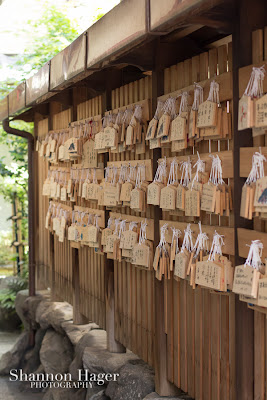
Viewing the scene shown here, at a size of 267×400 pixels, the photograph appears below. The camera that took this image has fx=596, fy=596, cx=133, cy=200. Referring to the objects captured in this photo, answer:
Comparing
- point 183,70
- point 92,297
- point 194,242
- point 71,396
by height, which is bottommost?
point 71,396

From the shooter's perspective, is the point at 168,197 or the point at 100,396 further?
the point at 100,396

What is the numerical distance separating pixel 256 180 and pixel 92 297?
3355 millimetres

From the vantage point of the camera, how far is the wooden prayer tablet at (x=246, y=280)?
8.59ft

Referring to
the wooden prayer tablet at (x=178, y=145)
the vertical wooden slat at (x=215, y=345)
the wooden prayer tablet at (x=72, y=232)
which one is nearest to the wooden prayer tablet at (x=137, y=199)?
the wooden prayer tablet at (x=178, y=145)

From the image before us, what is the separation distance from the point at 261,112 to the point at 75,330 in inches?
161

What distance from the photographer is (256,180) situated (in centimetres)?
272

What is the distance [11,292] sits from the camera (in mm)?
10719

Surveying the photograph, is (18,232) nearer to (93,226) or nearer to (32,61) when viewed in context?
(32,61)

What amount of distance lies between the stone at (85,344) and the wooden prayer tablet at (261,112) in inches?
123

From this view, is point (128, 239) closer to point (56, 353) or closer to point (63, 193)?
point (63, 193)

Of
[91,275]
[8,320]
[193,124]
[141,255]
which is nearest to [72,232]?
[91,275]

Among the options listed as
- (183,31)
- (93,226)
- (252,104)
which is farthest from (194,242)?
(93,226)

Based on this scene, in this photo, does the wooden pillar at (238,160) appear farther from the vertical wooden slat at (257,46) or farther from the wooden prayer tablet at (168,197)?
the wooden prayer tablet at (168,197)

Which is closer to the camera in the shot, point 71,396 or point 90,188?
point 90,188
